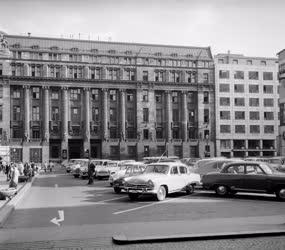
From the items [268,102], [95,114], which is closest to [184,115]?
[95,114]

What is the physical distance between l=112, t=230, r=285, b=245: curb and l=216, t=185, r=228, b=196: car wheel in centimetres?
904

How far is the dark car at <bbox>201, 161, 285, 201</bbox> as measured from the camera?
18016 millimetres

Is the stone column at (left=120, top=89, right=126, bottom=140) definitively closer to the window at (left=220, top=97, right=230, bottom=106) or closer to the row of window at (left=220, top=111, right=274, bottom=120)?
the window at (left=220, top=97, right=230, bottom=106)

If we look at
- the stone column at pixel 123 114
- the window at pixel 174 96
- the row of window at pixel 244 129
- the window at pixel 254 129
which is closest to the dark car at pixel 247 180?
the stone column at pixel 123 114

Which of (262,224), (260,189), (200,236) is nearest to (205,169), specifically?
(260,189)

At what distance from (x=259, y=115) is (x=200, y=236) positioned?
83.8m

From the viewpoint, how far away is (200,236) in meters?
10.1

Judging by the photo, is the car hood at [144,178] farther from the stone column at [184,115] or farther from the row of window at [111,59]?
the stone column at [184,115]

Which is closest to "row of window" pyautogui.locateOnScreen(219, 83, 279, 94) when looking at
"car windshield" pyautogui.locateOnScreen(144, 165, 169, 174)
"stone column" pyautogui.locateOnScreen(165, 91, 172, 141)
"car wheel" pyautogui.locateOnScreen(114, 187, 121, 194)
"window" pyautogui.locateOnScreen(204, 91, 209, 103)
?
"window" pyautogui.locateOnScreen(204, 91, 209, 103)

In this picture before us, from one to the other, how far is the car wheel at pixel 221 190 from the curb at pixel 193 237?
904cm

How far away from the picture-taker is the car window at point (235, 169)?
19.1 metres

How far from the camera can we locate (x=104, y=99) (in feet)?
271

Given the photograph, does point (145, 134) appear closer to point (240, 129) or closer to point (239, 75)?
point (240, 129)

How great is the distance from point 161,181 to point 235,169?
11.5 ft
